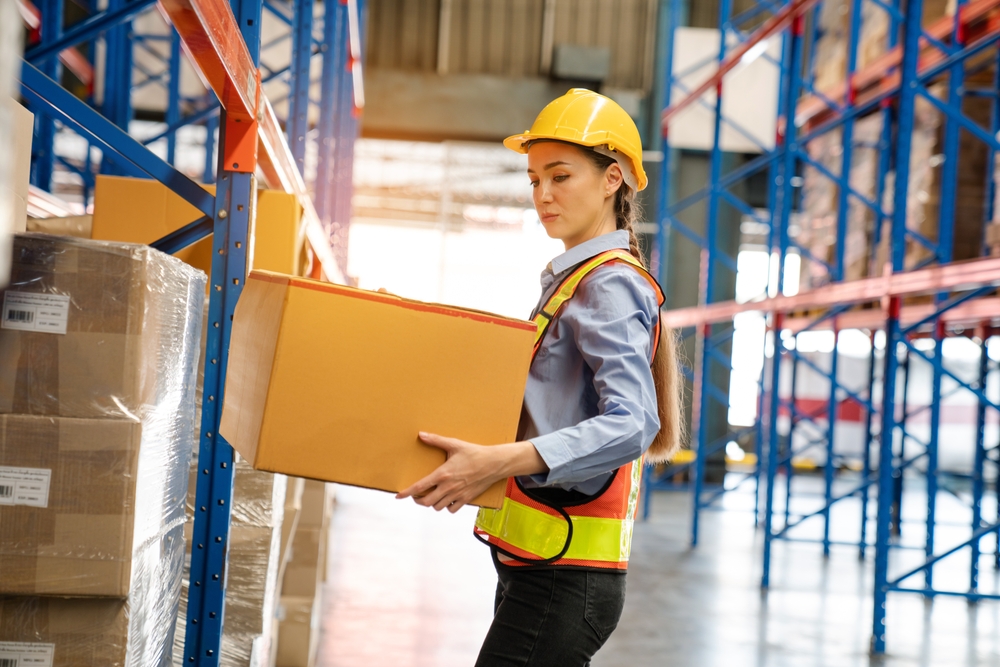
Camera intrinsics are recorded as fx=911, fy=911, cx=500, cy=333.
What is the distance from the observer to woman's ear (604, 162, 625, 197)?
191 cm

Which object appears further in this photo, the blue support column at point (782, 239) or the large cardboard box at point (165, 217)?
the blue support column at point (782, 239)

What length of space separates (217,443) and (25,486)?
74 centimetres

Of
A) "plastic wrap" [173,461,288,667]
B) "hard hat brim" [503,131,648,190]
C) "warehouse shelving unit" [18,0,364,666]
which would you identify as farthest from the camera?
"plastic wrap" [173,461,288,667]

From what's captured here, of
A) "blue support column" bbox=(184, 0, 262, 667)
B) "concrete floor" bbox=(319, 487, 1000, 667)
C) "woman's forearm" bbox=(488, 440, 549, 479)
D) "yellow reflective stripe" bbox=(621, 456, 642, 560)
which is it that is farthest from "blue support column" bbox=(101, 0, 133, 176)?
"woman's forearm" bbox=(488, 440, 549, 479)

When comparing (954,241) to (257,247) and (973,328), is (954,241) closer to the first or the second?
A: (973,328)

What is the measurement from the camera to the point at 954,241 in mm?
7379

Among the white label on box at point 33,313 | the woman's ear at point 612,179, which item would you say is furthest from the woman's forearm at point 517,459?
the white label on box at point 33,313

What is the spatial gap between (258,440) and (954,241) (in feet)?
23.5

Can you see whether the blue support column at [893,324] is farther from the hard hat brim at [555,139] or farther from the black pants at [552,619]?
the black pants at [552,619]

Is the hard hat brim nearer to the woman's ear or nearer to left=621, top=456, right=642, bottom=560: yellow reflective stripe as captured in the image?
the woman's ear

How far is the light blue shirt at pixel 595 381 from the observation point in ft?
5.22

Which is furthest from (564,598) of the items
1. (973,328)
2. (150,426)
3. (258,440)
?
(973,328)

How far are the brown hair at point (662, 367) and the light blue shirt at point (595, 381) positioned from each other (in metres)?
0.11

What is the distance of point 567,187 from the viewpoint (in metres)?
1.87
